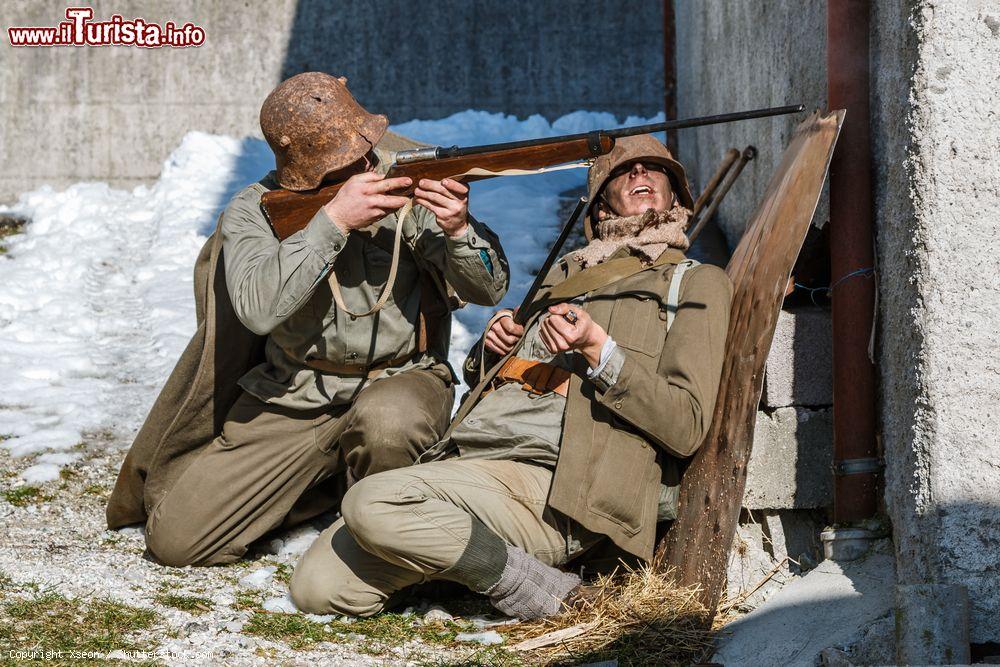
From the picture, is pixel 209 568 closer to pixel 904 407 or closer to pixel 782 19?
pixel 904 407

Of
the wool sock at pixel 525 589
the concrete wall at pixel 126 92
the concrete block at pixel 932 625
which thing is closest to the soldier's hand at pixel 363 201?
the wool sock at pixel 525 589

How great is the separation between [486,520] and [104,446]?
9.06 feet

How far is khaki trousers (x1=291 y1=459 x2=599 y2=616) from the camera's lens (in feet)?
10.7

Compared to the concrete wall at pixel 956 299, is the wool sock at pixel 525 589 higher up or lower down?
lower down

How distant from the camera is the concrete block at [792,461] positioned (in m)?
3.63

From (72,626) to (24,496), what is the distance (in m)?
1.60

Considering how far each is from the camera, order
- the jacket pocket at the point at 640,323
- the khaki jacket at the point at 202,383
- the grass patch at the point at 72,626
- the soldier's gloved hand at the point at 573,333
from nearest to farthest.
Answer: the grass patch at the point at 72,626
the soldier's gloved hand at the point at 573,333
the jacket pocket at the point at 640,323
the khaki jacket at the point at 202,383

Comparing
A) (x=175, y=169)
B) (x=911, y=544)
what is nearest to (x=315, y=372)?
(x=911, y=544)

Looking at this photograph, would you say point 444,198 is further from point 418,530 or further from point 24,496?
point 24,496

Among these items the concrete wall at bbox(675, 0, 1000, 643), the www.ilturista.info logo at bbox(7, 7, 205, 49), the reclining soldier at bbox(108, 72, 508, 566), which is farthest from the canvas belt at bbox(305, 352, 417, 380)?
the www.ilturista.info logo at bbox(7, 7, 205, 49)

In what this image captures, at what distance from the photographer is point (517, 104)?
10.9 meters

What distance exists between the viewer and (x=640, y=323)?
139 inches

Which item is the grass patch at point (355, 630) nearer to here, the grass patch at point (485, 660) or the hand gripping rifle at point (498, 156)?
the grass patch at point (485, 660)

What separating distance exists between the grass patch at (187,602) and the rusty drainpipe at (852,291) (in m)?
2.00
